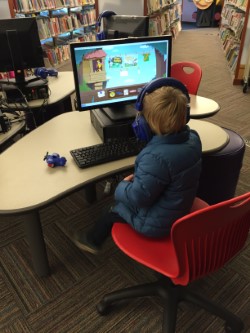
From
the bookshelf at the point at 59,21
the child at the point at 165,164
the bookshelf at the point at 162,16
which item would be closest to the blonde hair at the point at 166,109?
the child at the point at 165,164

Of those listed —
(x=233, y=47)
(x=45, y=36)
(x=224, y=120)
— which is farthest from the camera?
→ (x=233, y=47)

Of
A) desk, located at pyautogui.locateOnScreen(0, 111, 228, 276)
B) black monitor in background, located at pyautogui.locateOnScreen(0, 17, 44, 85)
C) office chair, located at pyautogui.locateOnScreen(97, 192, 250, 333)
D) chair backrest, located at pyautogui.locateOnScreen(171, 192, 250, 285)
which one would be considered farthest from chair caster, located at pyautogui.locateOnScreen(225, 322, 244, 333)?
black monitor in background, located at pyautogui.locateOnScreen(0, 17, 44, 85)

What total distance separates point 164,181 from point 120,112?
0.71 m

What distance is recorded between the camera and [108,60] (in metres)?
1.51

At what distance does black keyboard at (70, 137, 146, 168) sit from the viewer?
4.52 feet

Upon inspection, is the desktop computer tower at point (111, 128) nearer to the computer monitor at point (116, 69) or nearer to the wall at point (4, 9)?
the computer monitor at point (116, 69)

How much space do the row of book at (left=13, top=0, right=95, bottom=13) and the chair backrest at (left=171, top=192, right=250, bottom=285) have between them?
464cm

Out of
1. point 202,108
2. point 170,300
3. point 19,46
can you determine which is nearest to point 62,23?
point 19,46

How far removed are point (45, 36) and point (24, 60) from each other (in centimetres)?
326

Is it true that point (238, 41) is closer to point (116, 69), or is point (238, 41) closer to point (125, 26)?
point (125, 26)

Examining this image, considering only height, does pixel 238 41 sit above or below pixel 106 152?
below

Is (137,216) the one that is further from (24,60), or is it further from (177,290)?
(24,60)

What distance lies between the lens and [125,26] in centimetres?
207

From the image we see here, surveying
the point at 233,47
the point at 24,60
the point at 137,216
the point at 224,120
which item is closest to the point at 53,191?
the point at 137,216
